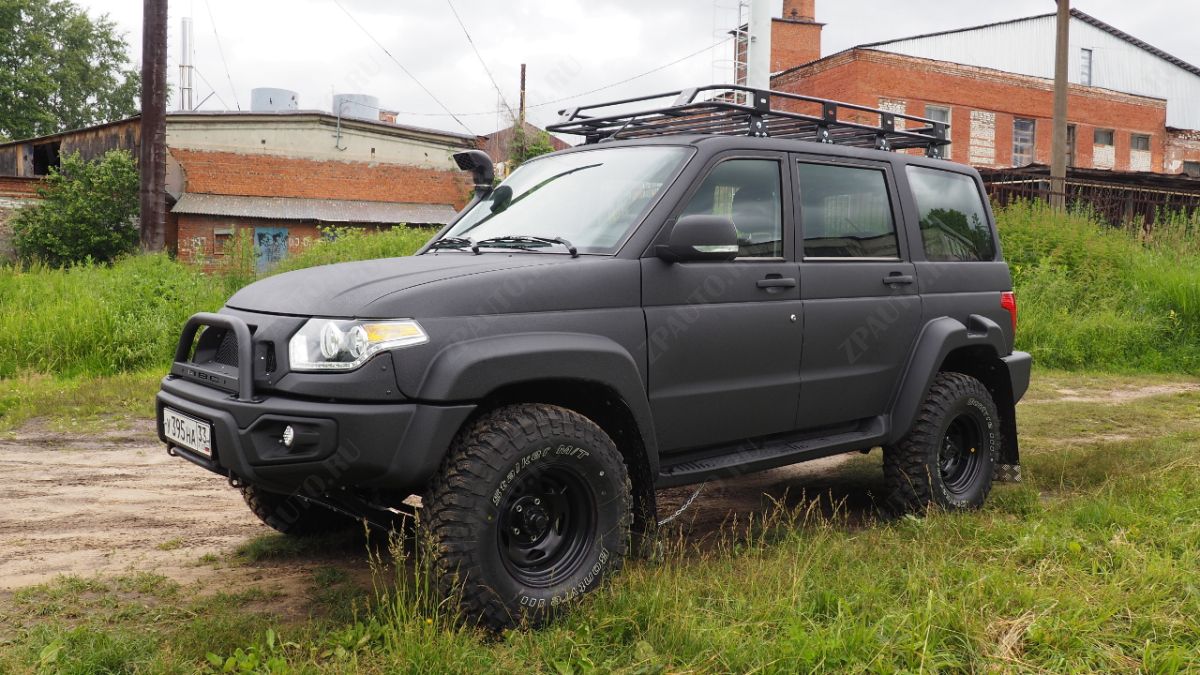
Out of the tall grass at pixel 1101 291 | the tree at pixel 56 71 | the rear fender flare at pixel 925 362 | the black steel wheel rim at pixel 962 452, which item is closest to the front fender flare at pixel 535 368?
the rear fender flare at pixel 925 362

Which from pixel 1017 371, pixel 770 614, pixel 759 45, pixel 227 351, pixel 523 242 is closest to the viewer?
pixel 770 614

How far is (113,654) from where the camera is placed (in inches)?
125

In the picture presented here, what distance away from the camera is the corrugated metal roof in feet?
97.3

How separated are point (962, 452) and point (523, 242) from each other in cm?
291

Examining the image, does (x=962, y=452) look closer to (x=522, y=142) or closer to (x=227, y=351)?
(x=227, y=351)

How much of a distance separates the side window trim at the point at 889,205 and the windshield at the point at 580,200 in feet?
2.24

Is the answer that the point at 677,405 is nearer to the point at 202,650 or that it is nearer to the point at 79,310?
the point at 202,650

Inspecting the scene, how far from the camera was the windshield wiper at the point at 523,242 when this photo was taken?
3943 mm

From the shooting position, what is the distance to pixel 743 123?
532cm

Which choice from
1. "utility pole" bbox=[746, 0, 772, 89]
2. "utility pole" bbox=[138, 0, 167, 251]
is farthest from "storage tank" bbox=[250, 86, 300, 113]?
"utility pole" bbox=[746, 0, 772, 89]

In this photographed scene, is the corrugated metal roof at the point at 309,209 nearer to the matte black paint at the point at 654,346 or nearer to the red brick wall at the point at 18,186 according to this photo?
the red brick wall at the point at 18,186

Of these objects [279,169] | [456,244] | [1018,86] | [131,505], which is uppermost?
[1018,86]

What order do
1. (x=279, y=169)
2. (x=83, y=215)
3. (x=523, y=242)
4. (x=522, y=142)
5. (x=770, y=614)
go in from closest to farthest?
(x=770, y=614), (x=523, y=242), (x=83, y=215), (x=279, y=169), (x=522, y=142)


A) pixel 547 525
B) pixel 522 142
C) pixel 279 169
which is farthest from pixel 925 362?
pixel 522 142
